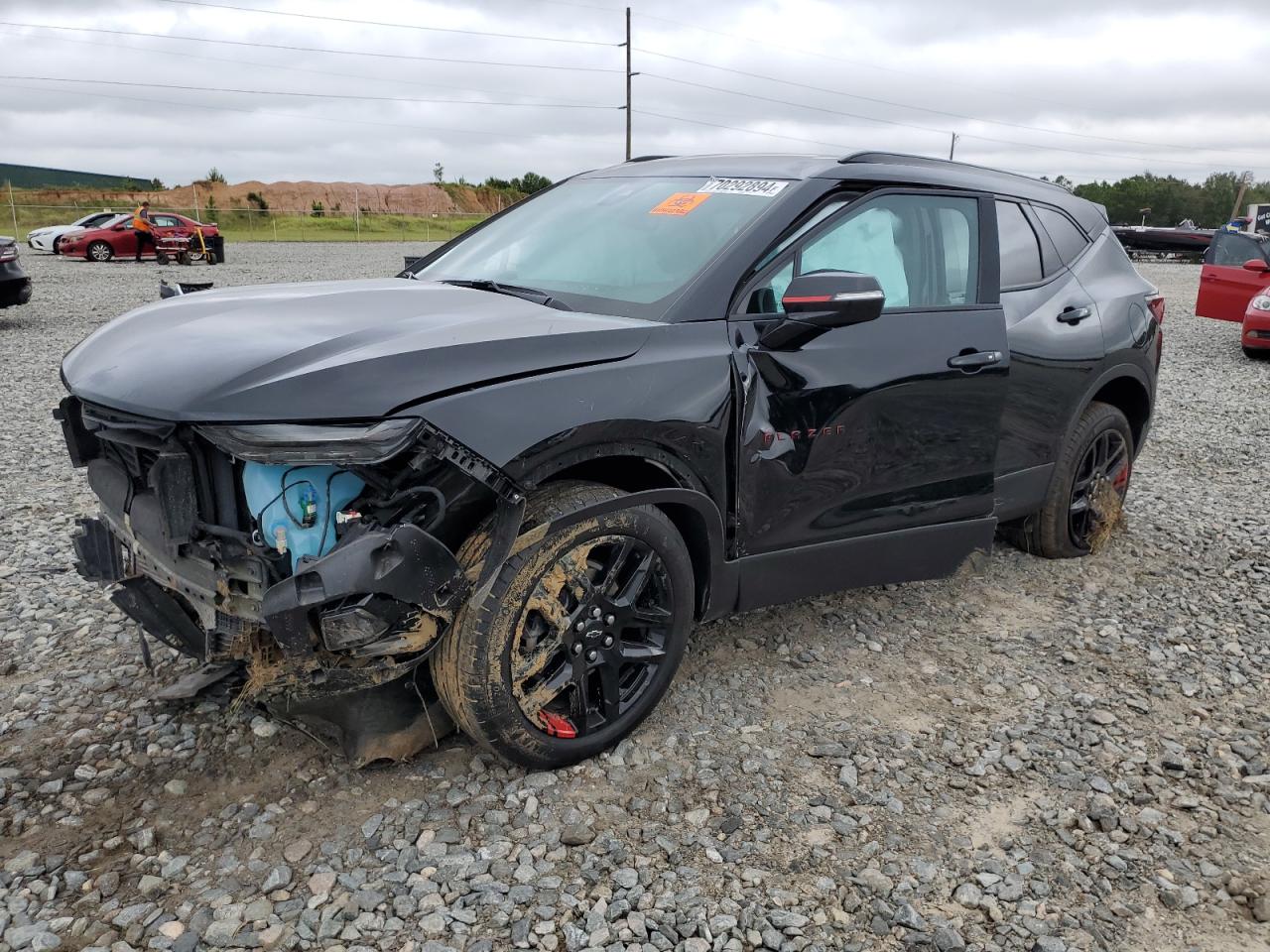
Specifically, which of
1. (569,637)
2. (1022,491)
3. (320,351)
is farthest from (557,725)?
(1022,491)

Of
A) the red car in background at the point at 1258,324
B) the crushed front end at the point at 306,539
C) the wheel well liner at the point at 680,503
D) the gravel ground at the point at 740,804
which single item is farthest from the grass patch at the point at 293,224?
the wheel well liner at the point at 680,503

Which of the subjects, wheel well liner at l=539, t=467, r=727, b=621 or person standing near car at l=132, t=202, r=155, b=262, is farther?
person standing near car at l=132, t=202, r=155, b=262

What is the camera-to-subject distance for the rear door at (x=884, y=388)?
319 centimetres

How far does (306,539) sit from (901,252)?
7.96 ft

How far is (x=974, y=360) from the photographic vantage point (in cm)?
375

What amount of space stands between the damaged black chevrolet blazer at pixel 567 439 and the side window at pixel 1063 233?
1.56 feet

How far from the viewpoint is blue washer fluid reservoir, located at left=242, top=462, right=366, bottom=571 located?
97.3 inches

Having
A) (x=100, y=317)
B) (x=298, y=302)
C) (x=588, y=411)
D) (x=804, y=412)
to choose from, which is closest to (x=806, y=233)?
(x=804, y=412)

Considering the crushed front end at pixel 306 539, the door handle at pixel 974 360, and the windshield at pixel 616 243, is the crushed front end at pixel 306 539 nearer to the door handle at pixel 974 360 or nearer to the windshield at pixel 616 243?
the windshield at pixel 616 243

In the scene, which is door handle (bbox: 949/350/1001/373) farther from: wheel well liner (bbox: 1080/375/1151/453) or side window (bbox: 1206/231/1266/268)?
side window (bbox: 1206/231/1266/268)

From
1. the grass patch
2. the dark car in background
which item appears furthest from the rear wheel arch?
the grass patch

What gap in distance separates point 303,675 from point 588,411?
3.36ft

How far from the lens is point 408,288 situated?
3.42 m

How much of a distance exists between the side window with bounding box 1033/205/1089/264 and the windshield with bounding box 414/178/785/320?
73.5 inches
